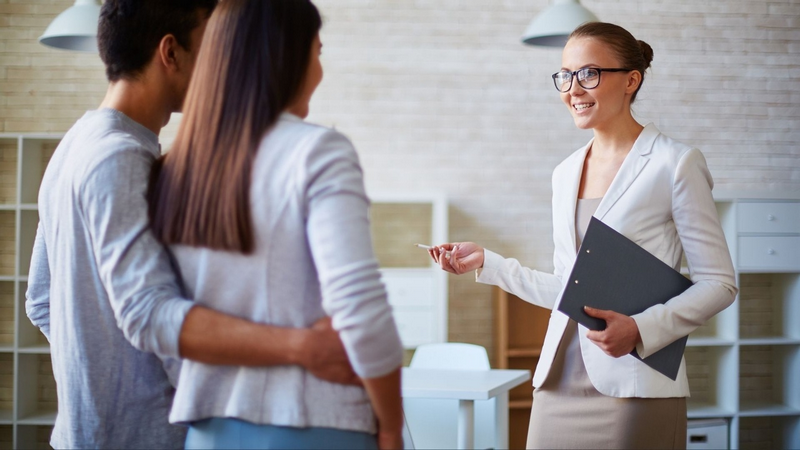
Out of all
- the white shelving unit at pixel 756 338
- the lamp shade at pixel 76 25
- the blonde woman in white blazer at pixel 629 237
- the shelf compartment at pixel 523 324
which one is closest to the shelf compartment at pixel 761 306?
the white shelving unit at pixel 756 338

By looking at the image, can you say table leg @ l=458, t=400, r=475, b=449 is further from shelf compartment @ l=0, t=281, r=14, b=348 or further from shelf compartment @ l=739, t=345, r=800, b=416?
shelf compartment @ l=0, t=281, r=14, b=348

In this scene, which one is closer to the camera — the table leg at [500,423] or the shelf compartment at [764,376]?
the table leg at [500,423]

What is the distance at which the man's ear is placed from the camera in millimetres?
1445

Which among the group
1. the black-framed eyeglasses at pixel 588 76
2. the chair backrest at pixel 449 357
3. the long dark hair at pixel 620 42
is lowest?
the chair backrest at pixel 449 357

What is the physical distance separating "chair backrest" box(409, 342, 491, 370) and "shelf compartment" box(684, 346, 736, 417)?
5.36ft

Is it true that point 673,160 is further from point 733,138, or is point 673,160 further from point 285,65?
point 733,138

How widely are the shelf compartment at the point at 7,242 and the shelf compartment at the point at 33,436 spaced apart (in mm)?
1078

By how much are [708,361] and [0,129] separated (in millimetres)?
5255

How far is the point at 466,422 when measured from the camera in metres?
3.10

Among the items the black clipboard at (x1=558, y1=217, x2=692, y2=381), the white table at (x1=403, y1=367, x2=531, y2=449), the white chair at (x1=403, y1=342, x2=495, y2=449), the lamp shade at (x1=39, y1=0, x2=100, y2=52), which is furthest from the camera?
the white chair at (x1=403, y1=342, x2=495, y2=449)

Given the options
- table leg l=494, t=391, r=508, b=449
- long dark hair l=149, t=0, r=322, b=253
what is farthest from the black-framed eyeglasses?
table leg l=494, t=391, r=508, b=449

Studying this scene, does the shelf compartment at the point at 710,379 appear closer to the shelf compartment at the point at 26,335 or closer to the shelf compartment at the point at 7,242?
the shelf compartment at the point at 26,335

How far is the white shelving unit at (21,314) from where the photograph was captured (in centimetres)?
468

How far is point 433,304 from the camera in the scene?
482cm
